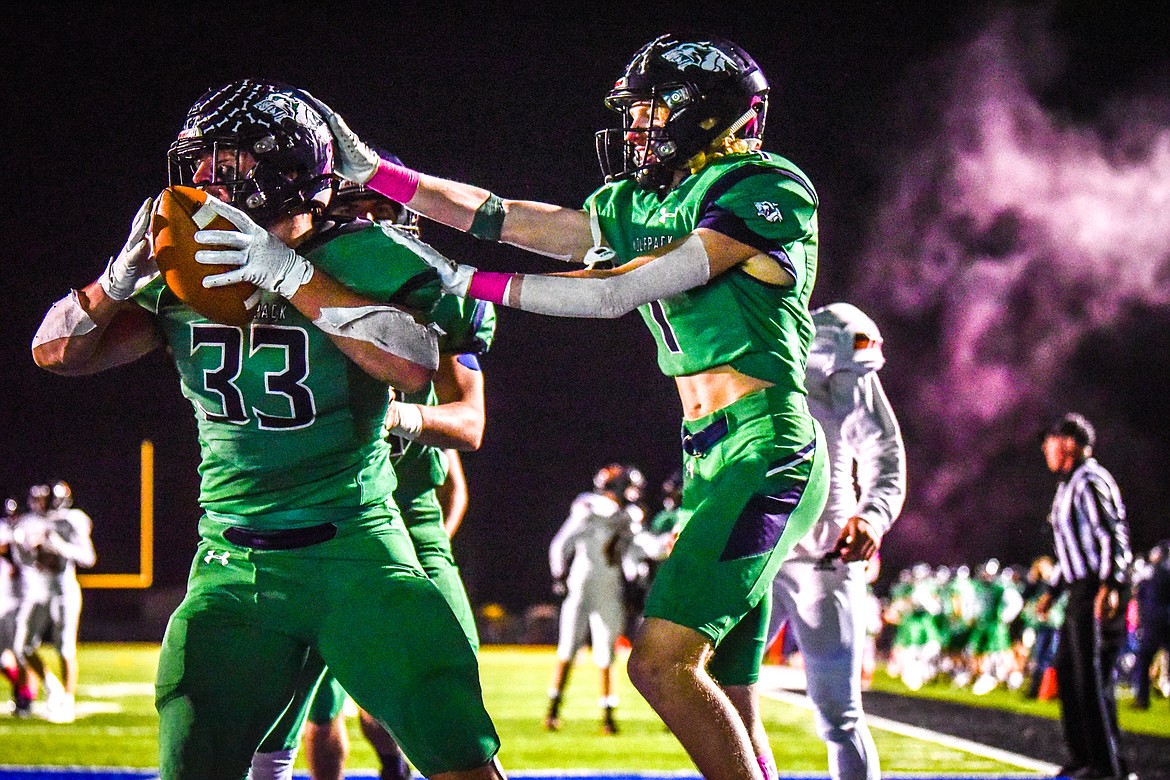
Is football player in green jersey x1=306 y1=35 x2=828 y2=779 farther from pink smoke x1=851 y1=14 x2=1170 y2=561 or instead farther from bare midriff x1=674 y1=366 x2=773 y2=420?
pink smoke x1=851 y1=14 x2=1170 y2=561

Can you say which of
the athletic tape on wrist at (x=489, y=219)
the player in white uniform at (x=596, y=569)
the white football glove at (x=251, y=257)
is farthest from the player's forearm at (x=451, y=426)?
the player in white uniform at (x=596, y=569)

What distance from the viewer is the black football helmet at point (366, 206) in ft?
12.6

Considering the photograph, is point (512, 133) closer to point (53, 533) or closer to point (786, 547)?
point (53, 533)

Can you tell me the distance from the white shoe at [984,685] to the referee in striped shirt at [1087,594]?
6844mm

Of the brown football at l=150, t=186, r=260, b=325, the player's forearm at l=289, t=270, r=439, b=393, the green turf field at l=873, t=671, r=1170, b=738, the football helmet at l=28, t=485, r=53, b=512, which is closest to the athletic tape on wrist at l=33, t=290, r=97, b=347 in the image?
the brown football at l=150, t=186, r=260, b=325

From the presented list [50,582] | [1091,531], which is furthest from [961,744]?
[50,582]

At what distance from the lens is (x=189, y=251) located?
7.47 ft

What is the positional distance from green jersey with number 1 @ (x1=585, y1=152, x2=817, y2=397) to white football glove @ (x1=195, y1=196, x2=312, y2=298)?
90cm

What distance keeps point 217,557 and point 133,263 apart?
553 mm

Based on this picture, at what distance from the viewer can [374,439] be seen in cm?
255

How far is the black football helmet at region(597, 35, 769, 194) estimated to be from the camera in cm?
304

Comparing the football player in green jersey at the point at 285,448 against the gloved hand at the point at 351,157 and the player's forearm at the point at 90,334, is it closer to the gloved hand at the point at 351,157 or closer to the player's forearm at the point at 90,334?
the player's forearm at the point at 90,334

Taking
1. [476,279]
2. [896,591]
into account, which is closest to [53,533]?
[476,279]

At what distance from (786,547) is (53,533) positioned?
7.98 meters
